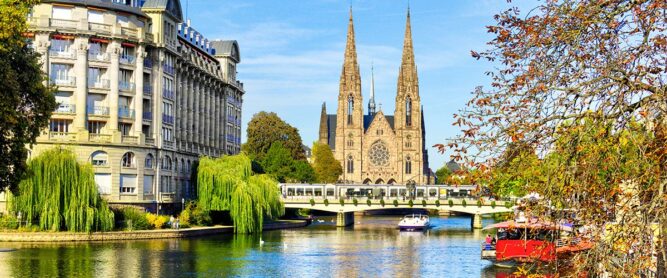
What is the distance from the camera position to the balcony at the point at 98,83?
76.4 metres

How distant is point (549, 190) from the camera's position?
12.0m

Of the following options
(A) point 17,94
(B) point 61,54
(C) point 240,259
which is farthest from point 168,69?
Result: (A) point 17,94

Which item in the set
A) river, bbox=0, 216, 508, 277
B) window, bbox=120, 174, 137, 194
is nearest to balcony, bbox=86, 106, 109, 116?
window, bbox=120, 174, 137, 194

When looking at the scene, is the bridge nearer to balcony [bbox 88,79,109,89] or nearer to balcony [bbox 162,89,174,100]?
balcony [bbox 162,89,174,100]

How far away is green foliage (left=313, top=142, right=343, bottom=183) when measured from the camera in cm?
16700

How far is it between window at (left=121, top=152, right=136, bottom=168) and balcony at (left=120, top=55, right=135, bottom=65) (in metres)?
8.06

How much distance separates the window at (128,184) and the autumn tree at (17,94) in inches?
1417

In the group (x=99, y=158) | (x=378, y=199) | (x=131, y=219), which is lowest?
(x=131, y=219)

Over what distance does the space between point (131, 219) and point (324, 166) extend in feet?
338

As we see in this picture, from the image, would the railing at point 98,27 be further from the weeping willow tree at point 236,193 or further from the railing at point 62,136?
the weeping willow tree at point 236,193

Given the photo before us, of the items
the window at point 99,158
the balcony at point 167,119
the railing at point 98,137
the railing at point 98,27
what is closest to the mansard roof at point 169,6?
the railing at point 98,27

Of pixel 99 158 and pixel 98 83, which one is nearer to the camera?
pixel 99 158

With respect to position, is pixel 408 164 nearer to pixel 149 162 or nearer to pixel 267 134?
pixel 267 134

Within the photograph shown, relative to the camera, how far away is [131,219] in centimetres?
6756
